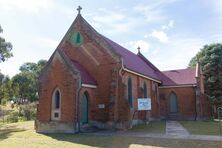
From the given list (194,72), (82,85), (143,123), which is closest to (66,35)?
(82,85)

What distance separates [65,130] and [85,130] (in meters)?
1.67

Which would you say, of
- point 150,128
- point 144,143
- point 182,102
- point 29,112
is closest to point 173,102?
point 182,102

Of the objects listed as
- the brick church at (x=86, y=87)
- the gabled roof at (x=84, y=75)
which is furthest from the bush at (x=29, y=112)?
A: the gabled roof at (x=84, y=75)

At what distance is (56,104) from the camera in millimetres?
20469

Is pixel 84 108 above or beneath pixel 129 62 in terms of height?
beneath

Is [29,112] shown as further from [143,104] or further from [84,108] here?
[143,104]

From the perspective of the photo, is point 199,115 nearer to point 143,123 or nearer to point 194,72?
point 194,72

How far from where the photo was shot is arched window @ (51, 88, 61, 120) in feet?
65.6

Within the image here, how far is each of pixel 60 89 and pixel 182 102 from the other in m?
18.7

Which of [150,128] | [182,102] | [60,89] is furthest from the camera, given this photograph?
[182,102]

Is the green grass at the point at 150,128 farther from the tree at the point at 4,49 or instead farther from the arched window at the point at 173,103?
the tree at the point at 4,49

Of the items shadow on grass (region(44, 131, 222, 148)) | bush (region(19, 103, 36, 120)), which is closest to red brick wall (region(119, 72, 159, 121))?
shadow on grass (region(44, 131, 222, 148))

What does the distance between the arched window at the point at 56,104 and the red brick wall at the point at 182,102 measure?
17.2 metres

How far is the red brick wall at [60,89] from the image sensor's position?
19.2m
